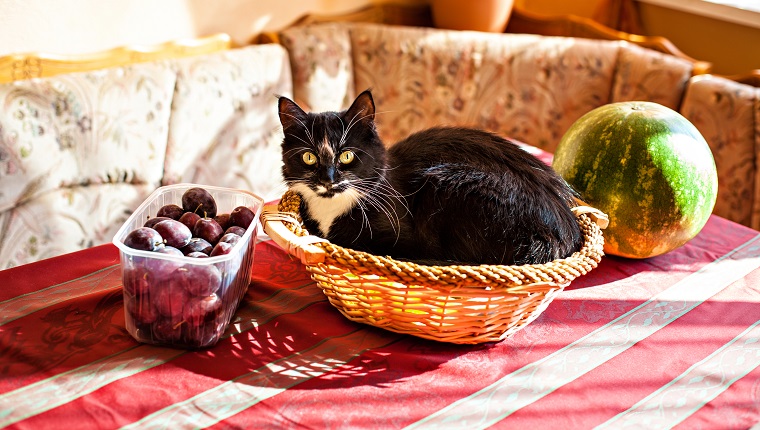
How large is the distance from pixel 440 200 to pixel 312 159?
233 mm

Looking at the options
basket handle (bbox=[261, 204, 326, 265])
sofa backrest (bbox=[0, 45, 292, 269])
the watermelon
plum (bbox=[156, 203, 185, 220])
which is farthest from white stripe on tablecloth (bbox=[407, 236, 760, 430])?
sofa backrest (bbox=[0, 45, 292, 269])

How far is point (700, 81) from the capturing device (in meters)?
1.95

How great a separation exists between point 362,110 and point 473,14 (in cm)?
142

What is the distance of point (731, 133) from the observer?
189cm

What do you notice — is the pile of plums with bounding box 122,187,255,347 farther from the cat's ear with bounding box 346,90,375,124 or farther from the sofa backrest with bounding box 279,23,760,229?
the sofa backrest with bounding box 279,23,760,229

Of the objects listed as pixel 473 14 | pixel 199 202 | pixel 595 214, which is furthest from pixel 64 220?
pixel 473 14

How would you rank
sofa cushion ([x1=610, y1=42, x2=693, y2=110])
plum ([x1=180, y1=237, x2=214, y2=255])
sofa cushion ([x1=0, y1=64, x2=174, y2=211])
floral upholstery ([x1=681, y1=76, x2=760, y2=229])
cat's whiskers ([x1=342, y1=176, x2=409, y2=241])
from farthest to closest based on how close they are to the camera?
1. sofa cushion ([x1=610, y1=42, x2=693, y2=110])
2. floral upholstery ([x1=681, y1=76, x2=760, y2=229])
3. sofa cushion ([x1=0, y1=64, x2=174, y2=211])
4. cat's whiskers ([x1=342, y1=176, x2=409, y2=241])
5. plum ([x1=180, y1=237, x2=214, y2=255])

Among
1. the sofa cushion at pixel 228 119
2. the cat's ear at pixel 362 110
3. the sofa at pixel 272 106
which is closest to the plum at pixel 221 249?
the cat's ear at pixel 362 110

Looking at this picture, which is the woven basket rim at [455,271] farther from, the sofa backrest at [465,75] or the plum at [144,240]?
the sofa backrest at [465,75]

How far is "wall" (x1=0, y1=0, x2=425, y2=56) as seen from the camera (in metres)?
1.70

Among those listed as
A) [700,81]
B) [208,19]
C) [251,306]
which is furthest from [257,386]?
[700,81]

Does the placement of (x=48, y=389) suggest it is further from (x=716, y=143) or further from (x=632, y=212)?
(x=716, y=143)

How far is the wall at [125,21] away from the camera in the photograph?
5.56 ft

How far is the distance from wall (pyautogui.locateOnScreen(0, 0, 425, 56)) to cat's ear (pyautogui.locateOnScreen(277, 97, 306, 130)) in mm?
1009
